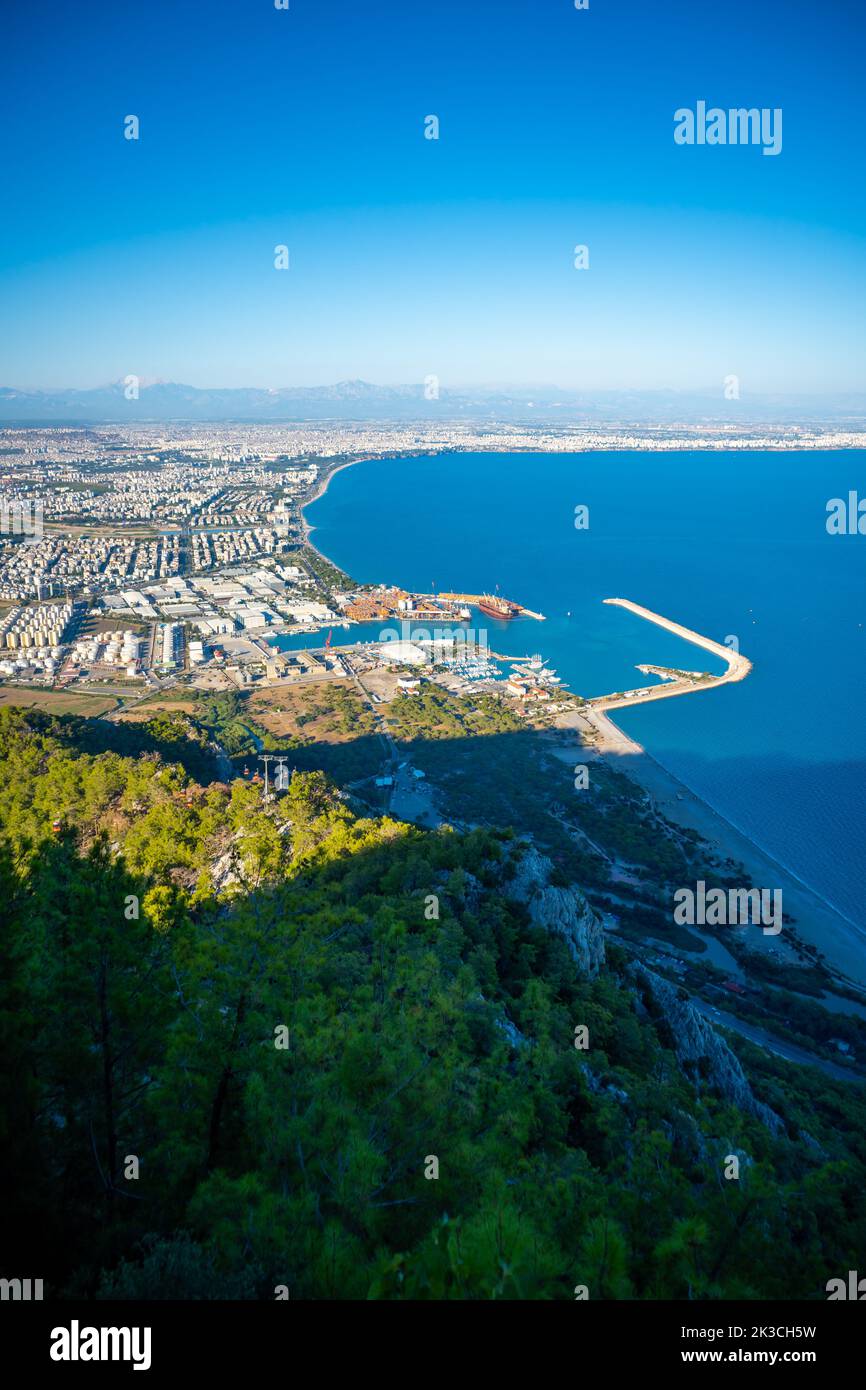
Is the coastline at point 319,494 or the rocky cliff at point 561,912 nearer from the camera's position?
the rocky cliff at point 561,912

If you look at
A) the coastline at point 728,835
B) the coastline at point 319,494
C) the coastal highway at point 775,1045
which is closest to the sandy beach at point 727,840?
the coastline at point 728,835

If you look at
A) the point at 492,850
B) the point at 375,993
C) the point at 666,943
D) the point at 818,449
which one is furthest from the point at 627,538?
the point at 818,449

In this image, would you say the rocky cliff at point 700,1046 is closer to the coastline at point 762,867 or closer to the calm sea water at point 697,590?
the coastline at point 762,867

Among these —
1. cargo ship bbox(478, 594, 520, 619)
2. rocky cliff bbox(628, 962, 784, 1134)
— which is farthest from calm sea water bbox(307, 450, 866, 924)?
rocky cliff bbox(628, 962, 784, 1134)

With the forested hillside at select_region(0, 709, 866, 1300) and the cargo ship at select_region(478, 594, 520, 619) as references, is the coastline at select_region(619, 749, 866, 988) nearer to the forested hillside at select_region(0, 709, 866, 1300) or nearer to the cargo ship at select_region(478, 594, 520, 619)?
the forested hillside at select_region(0, 709, 866, 1300)
